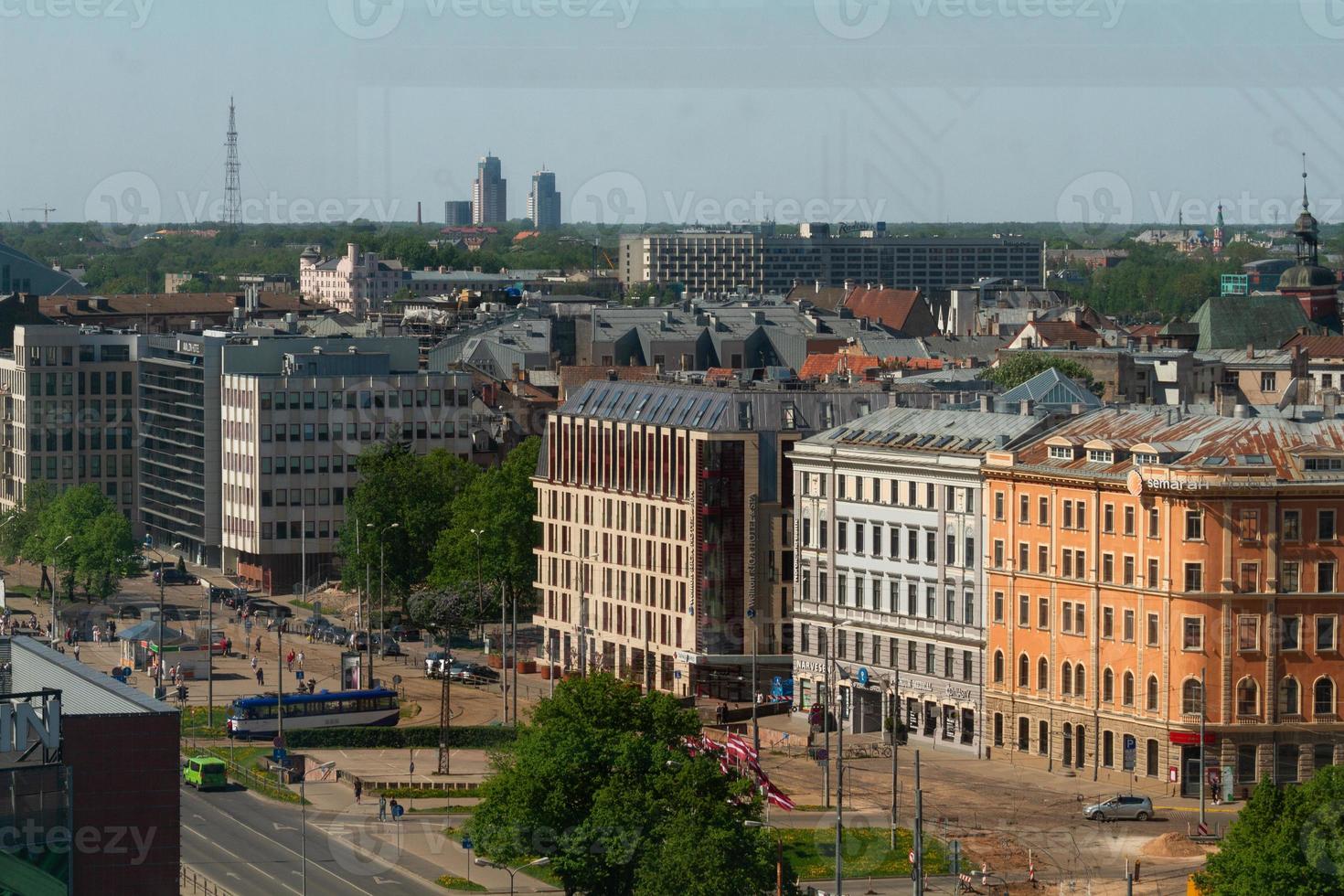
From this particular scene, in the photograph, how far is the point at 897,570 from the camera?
375 ft

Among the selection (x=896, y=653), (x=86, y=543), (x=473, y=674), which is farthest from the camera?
(x=86, y=543)

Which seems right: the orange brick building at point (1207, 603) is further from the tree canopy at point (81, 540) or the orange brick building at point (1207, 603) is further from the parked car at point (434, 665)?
the tree canopy at point (81, 540)

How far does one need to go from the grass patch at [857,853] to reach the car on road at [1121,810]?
634cm

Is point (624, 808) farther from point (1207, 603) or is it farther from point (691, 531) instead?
point (691, 531)

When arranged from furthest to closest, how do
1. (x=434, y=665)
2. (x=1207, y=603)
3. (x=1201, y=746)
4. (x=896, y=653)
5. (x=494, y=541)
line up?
(x=494, y=541), (x=434, y=665), (x=896, y=653), (x=1207, y=603), (x=1201, y=746)

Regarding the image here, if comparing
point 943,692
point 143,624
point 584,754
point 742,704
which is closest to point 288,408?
point 143,624

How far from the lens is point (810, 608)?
390ft

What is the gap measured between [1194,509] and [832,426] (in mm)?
24210

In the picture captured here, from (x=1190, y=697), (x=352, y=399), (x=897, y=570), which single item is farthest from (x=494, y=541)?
(x=1190, y=697)

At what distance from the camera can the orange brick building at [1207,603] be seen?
10094 centimetres

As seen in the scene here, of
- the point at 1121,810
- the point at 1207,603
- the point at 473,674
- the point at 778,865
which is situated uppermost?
the point at 1207,603

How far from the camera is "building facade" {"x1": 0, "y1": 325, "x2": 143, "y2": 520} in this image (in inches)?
7613

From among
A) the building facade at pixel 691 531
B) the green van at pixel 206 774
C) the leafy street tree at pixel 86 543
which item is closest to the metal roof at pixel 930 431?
the building facade at pixel 691 531

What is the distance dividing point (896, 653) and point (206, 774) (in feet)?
86.3
